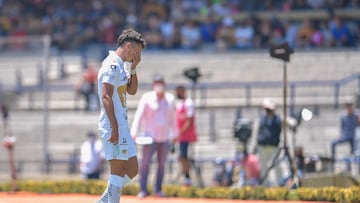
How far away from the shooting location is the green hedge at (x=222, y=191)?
58.3 ft

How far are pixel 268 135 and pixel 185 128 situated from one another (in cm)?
144

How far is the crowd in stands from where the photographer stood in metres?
30.5

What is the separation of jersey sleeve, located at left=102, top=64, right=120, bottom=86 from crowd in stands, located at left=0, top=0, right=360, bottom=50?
53.1ft

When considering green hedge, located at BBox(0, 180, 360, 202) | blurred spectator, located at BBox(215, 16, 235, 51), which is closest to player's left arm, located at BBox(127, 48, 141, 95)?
green hedge, located at BBox(0, 180, 360, 202)

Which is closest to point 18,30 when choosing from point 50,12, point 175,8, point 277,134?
point 50,12

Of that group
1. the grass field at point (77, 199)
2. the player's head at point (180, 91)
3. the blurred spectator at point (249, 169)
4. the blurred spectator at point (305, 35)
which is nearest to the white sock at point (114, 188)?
the grass field at point (77, 199)

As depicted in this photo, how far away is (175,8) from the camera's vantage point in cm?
3381

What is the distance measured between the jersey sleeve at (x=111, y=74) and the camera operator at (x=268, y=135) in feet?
23.9

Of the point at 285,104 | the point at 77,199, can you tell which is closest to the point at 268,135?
the point at 285,104

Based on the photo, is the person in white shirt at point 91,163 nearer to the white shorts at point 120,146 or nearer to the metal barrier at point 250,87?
the metal barrier at point 250,87

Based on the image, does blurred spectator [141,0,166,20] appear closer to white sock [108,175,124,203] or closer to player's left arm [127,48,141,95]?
player's left arm [127,48,141,95]

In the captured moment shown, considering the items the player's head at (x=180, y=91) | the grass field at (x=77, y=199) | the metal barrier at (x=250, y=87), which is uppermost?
the metal barrier at (x=250, y=87)

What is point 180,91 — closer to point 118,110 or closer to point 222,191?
point 222,191

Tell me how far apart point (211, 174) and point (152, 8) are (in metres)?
10.5
